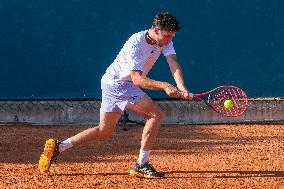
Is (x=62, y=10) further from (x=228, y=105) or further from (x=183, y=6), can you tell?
(x=228, y=105)

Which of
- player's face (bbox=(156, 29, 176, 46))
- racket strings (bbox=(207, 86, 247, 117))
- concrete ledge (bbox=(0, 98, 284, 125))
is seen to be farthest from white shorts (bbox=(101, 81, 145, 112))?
concrete ledge (bbox=(0, 98, 284, 125))

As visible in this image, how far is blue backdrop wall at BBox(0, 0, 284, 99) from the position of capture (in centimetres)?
1168

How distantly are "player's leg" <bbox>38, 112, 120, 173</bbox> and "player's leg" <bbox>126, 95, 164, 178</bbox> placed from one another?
222 millimetres

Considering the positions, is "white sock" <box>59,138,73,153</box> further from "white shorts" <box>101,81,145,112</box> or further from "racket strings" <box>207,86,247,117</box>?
"racket strings" <box>207,86,247,117</box>

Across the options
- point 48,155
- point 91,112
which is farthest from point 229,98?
point 91,112

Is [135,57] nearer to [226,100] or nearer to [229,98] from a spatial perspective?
[226,100]

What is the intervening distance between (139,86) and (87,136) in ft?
2.75

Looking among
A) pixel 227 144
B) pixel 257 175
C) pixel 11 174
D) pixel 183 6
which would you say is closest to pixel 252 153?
pixel 227 144

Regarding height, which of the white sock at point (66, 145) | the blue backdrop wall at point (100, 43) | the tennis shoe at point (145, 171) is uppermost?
the blue backdrop wall at point (100, 43)

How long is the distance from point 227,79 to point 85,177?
205 inches

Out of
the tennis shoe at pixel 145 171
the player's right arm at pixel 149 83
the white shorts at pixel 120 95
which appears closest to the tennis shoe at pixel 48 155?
the white shorts at pixel 120 95

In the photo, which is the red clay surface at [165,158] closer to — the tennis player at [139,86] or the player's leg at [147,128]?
the player's leg at [147,128]

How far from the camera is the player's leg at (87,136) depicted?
23.2 ft

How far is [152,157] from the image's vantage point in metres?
8.30
